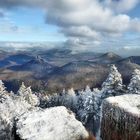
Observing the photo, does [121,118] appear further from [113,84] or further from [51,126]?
[113,84]

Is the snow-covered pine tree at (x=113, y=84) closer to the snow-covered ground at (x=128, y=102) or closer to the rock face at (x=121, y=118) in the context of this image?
the snow-covered ground at (x=128, y=102)

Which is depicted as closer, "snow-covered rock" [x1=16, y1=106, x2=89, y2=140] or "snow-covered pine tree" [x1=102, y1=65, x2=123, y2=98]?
"snow-covered rock" [x1=16, y1=106, x2=89, y2=140]

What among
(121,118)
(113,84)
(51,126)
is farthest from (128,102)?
(113,84)

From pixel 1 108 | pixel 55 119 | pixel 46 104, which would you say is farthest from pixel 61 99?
pixel 55 119

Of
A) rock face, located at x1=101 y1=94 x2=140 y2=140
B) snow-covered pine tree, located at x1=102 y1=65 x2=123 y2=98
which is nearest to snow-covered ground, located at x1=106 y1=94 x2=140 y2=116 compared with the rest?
rock face, located at x1=101 y1=94 x2=140 y2=140

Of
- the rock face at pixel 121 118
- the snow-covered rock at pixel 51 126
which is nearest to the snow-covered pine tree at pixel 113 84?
the snow-covered rock at pixel 51 126

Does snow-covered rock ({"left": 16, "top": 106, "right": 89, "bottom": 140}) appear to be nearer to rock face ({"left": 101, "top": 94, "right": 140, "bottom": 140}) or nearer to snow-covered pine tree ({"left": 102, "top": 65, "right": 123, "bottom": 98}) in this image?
rock face ({"left": 101, "top": 94, "right": 140, "bottom": 140})
